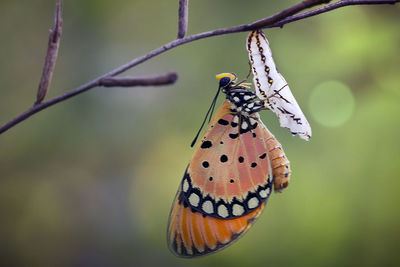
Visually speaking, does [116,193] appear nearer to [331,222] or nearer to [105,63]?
[105,63]

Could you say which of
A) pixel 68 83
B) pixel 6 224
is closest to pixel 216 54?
pixel 68 83

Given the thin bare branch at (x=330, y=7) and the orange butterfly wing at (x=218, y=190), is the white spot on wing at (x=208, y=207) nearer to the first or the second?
the orange butterfly wing at (x=218, y=190)

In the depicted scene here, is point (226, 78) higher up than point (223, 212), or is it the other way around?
point (226, 78)

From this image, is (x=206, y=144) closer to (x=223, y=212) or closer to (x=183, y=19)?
(x=223, y=212)

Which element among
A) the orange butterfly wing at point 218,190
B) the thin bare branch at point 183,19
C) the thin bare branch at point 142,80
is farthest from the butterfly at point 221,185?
the thin bare branch at point 142,80

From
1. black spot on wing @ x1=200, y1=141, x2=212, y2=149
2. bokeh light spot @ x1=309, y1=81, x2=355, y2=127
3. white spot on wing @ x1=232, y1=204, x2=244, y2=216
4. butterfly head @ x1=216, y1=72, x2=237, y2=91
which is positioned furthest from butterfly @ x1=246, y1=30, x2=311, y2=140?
bokeh light spot @ x1=309, y1=81, x2=355, y2=127

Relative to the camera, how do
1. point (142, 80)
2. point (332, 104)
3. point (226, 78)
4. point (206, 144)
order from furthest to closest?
point (332, 104) → point (206, 144) → point (226, 78) → point (142, 80)

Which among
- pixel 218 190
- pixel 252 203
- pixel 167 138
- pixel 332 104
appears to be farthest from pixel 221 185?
pixel 167 138
